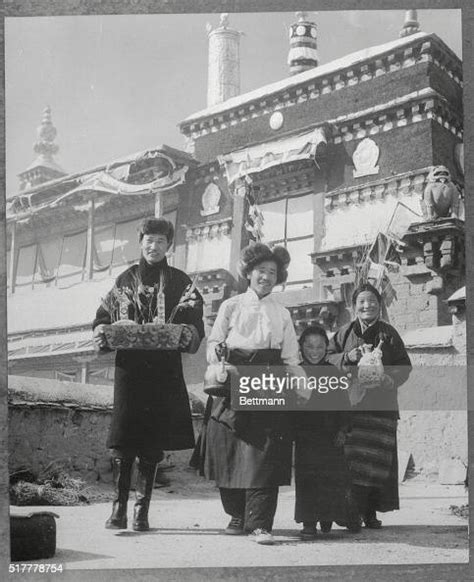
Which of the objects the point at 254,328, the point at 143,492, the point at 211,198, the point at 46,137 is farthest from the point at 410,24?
the point at 143,492

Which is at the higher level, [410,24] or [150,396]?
[410,24]

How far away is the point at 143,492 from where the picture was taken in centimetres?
494

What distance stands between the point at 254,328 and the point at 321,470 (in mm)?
978

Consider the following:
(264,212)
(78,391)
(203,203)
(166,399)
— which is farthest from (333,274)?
(78,391)

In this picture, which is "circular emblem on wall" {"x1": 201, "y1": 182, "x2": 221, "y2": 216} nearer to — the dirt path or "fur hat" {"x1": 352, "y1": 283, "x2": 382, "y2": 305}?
"fur hat" {"x1": 352, "y1": 283, "x2": 382, "y2": 305}

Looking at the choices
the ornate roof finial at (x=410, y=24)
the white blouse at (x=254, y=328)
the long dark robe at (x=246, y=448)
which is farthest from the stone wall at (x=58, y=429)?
the ornate roof finial at (x=410, y=24)

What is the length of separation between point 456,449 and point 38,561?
9.31 ft

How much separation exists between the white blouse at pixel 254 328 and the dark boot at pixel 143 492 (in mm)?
751

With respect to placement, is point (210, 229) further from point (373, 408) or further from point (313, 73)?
point (373, 408)

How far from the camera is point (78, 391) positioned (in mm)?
5902

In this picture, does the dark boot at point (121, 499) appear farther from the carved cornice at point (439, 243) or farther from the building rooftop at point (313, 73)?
the building rooftop at point (313, 73)

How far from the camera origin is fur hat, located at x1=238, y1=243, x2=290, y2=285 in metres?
5.26

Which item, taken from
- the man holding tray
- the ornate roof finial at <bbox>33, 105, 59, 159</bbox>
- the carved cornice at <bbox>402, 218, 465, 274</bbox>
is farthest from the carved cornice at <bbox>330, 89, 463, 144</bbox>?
the ornate roof finial at <bbox>33, 105, 59, 159</bbox>

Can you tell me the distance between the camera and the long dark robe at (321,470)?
484 centimetres
